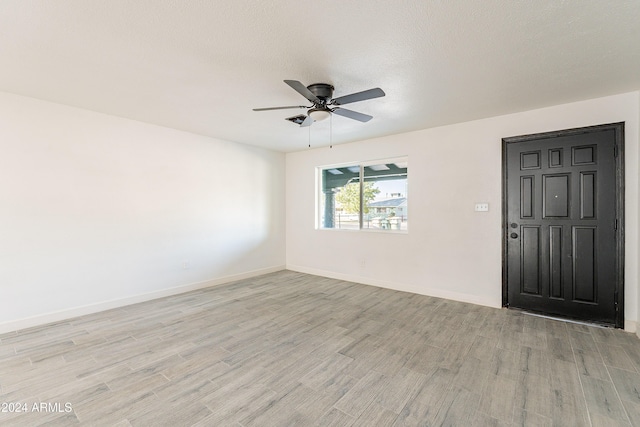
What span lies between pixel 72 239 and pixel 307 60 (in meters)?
3.55

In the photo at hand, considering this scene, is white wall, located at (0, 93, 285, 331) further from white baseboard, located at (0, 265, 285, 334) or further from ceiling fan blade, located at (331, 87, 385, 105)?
ceiling fan blade, located at (331, 87, 385, 105)

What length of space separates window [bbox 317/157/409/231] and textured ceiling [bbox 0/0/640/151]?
1.56 meters

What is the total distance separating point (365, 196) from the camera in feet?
17.6

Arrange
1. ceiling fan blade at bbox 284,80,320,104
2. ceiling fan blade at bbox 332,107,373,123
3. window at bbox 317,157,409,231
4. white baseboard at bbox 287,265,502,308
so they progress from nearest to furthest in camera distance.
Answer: ceiling fan blade at bbox 284,80,320,104, ceiling fan blade at bbox 332,107,373,123, white baseboard at bbox 287,265,502,308, window at bbox 317,157,409,231

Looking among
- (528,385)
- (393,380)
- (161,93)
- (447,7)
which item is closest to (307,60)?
(447,7)

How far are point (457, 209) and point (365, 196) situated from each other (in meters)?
1.69

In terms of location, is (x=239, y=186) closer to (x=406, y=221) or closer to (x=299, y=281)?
(x=299, y=281)

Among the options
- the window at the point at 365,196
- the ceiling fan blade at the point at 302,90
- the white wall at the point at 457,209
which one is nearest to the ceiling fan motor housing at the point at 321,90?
the ceiling fan blade at the point at 302,90

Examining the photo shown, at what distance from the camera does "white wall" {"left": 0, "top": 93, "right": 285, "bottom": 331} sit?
317 centimetres

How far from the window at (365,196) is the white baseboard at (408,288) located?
36.2 inches

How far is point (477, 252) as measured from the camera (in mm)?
3973

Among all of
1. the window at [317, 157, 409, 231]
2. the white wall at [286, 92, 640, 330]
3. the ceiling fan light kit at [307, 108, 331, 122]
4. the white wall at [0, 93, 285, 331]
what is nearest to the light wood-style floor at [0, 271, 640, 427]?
the white wall at [0, 93, 285, 331]

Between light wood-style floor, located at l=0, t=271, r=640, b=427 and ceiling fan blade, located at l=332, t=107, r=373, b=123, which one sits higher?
ceiling fan blade, located at l=332, t=107, r=373, b=123

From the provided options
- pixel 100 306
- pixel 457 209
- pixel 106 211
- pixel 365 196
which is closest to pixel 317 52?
pixel 457 209
